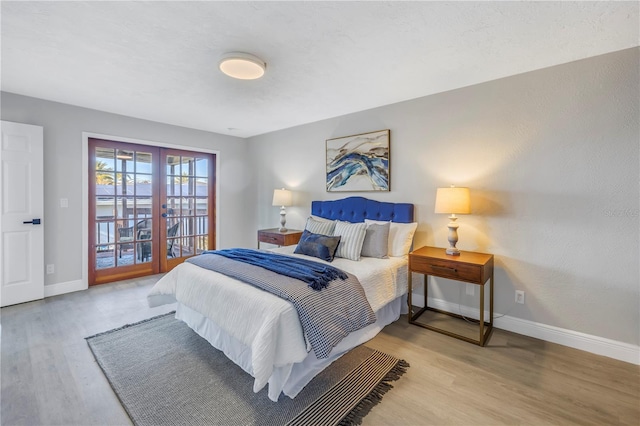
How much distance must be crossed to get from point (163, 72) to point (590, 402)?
4.04 m

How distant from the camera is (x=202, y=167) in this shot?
4957mm

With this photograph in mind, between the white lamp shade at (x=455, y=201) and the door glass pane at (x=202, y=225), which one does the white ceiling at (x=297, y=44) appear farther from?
the door glass pane at (x=202, y=225)

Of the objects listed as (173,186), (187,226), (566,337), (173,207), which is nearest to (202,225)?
(187,226)

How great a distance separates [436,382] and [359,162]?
8.32ft

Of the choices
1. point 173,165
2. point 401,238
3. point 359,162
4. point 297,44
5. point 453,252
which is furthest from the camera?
point 173,165

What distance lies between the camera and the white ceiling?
174cm

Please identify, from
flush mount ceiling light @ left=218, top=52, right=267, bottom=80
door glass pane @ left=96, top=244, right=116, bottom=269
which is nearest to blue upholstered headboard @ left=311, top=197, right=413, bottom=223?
flush mount ceiling light @ left=218, top=52, right=267, bottom=80

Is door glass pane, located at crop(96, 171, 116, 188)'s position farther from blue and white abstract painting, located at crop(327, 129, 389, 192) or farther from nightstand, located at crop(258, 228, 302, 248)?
blue and white abstract painting, located at crop(327, 129, 389, 192)

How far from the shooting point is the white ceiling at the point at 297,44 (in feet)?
5.69

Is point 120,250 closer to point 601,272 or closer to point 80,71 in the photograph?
point 80,71

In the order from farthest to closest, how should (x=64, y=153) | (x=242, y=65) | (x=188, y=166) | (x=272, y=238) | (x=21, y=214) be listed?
(x=188, y=166)
(x=272, y=238)
(x=64, y=153)
(x=21, y=214)
(x=242, y=65)

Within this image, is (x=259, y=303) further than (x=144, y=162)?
No

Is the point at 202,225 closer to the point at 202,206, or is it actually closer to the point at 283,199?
the point at 202,206

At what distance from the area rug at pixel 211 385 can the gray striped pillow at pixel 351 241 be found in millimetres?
888
